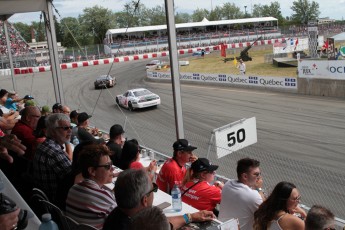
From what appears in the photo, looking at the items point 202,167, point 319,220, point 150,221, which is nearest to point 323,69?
point 202,167

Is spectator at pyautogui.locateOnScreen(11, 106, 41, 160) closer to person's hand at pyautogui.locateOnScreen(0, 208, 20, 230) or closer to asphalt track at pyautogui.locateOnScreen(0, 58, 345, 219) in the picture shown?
person's hand at pyautogui.locateOnScreen(0, 208, 20, 230)

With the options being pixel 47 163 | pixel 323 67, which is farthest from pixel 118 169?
pixel 323 67

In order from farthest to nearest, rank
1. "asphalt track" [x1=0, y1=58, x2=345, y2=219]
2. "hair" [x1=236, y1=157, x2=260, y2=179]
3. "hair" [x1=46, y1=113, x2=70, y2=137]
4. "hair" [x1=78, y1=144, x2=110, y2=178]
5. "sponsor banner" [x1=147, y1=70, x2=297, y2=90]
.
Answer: "sponsor banner" [x1=147, y1=70, x2=297, y2=90]
"asphalt track" [x1=0, y1=58, x2=345, y2=219]
"hair" [x1=46, y1=113, x2=70, y2=137]
"hair" [x1=236, y1=157, x2=260, y2=179]
"hair" [x1=78, y1=144, x2=110, y2=178]

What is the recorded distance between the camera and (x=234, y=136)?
240 inches

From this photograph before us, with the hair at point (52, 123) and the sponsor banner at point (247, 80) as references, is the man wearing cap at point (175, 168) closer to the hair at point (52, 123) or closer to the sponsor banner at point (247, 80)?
the hair at point (52, 123)

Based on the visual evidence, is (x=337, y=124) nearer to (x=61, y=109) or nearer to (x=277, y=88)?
(x=277, y=88)

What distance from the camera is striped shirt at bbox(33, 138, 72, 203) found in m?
3.74

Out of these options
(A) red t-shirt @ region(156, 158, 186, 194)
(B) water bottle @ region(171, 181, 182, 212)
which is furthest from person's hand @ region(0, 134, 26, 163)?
(B) water bottle @ region(171, 181, 182, 212)

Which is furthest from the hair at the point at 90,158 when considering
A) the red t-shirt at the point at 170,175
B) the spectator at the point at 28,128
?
the spectator at the point at 28,128

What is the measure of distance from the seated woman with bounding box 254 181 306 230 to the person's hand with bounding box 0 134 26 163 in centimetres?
260

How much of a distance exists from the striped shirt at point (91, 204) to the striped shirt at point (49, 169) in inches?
33.5

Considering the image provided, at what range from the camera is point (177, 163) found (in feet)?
15.9

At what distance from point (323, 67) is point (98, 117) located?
1118 cm

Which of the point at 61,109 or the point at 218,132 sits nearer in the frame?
the point at 218,132
